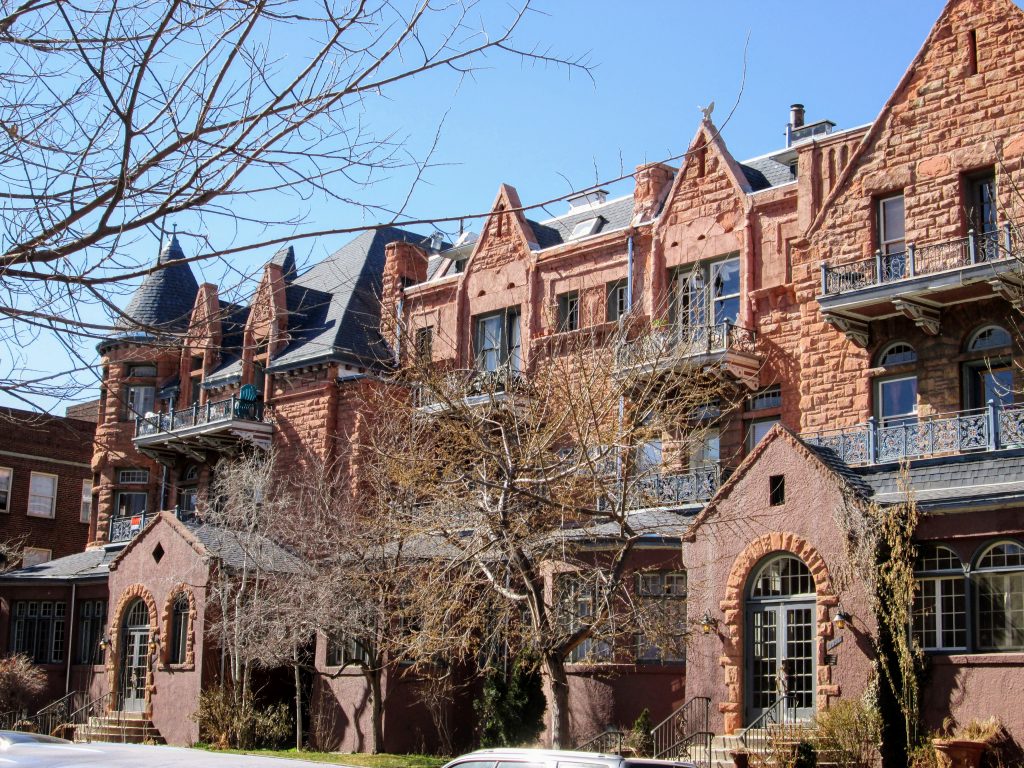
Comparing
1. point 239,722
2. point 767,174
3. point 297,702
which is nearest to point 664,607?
point 297,702

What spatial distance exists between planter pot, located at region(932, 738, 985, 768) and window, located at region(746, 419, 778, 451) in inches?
422

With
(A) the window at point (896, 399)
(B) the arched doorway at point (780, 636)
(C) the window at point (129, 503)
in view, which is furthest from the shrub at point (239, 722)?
(A) the window at point (896, 399)

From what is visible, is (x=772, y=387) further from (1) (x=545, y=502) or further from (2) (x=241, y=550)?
(2) (x=241, y=550)

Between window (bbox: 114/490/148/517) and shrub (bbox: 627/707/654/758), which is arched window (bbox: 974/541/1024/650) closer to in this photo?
shrub (bbox: 627/707/654/758)

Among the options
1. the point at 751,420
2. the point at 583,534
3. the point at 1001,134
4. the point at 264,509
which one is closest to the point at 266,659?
the point at 264,509

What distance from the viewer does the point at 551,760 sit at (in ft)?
44.0

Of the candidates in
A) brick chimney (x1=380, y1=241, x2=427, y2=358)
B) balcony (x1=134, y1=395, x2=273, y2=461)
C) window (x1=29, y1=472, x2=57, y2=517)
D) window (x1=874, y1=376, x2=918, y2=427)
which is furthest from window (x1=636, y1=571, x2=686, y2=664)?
window (x1=29, y1=472, x2=57, y2=517)

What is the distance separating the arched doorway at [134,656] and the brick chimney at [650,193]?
16.7 metres

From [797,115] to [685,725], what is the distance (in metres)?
18.6

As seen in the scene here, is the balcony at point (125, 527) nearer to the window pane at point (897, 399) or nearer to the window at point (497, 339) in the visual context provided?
the window at point (497, 339)

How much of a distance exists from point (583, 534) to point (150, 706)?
16.0 metres

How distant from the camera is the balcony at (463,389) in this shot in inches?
830

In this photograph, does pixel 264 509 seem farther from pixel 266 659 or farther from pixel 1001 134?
pixel 1001 134

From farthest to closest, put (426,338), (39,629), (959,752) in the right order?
(39,629) → (426,338) → (959,752)
